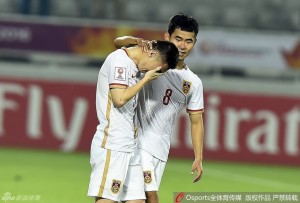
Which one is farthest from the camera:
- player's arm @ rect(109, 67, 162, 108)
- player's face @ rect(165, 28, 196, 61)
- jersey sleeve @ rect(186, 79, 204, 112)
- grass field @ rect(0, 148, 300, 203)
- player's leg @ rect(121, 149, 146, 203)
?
grass field @ rect(0, 148, 300, 203)

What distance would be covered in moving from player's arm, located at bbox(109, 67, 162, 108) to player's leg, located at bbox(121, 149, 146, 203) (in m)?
0.69

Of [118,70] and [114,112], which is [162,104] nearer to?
[114,112]

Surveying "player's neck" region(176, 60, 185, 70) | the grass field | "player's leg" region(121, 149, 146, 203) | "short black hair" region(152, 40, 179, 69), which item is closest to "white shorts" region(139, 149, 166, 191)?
"player's leg" region(121, 149, 146, 203)

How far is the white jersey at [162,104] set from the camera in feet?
28.4

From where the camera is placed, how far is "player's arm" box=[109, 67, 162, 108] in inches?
300

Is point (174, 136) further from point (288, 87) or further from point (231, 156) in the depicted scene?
point (288, 87)

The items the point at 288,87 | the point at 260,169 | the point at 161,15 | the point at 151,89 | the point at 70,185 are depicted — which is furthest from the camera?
the point at 161,15

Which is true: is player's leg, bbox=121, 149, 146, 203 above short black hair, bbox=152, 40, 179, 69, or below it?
below

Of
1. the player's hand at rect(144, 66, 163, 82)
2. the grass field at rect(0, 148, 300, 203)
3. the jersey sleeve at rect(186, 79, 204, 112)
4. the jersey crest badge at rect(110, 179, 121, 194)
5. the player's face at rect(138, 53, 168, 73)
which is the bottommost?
the grass field at rect(0, 148, 300, 203)

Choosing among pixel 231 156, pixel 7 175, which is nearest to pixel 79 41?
pixel 231 156

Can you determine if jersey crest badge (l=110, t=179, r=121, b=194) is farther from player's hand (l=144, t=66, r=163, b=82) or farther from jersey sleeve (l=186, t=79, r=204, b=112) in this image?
jersey sleeve (l=186, t=79, r=204, b=112)

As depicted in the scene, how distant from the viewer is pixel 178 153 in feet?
59.4

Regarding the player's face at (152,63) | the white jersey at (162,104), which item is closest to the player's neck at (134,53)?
the player's face at (152,63)

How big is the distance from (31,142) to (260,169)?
422 centimetres
